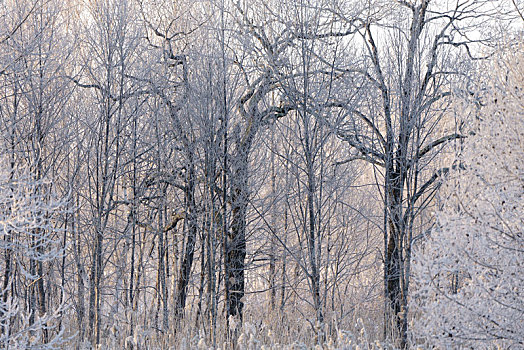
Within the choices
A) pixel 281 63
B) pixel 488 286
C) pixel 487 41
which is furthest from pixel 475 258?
pixel 487 41

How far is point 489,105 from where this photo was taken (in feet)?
18.5

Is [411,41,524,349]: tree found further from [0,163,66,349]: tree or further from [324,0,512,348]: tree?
[0,163,66,349]: tree

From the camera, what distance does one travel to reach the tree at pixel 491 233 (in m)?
5.38

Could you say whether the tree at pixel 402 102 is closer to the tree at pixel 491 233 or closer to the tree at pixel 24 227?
the tree at pixel 491 233

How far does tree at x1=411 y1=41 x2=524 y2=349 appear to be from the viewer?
5.38 m

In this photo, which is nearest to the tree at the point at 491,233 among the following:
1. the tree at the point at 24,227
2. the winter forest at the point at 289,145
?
the winter forest at the point at 289,145

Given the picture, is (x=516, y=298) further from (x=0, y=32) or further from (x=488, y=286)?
(x=0, y=32)

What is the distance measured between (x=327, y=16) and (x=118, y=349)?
19.5 ft

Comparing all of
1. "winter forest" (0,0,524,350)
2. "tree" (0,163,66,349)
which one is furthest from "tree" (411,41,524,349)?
"tree" (0,163,66,349)

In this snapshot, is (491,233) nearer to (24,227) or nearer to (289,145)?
(289,145)

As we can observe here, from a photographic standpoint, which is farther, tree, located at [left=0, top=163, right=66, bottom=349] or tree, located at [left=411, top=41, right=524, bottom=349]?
tree, located at [left=411, top=41, right=524, bottom=349]

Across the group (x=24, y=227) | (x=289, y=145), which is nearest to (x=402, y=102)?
(x=289, y=145)

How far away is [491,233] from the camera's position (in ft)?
18.1

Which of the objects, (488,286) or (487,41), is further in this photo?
(487,41)
